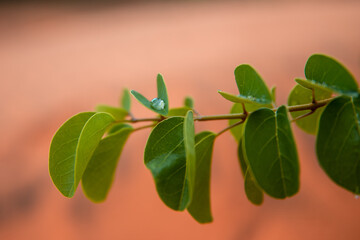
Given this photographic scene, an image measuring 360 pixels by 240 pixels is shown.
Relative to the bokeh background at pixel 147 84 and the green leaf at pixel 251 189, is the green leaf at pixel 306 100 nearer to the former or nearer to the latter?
the green leaf at pixel 251 189

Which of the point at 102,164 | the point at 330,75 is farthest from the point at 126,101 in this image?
the point at 330,75

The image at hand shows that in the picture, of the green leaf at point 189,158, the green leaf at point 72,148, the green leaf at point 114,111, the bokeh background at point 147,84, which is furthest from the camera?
the bokeh background at point 147,84

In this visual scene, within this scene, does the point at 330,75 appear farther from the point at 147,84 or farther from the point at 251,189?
the point at 147,84

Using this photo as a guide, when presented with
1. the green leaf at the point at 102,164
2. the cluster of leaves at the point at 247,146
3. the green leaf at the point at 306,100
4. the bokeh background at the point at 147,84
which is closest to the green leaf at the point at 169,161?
the cluster of leaves at the point at 247,146

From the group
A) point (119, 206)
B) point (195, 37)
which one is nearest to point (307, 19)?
point (195, 37)

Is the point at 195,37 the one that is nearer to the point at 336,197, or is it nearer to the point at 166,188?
the point at 336,197

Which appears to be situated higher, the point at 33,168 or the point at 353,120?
the point at 353,120

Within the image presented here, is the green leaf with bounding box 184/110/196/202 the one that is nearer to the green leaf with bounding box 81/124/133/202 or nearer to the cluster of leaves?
the cluster of leaves

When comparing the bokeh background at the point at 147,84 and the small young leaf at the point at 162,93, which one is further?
the bokeh background at the point at 147,84
